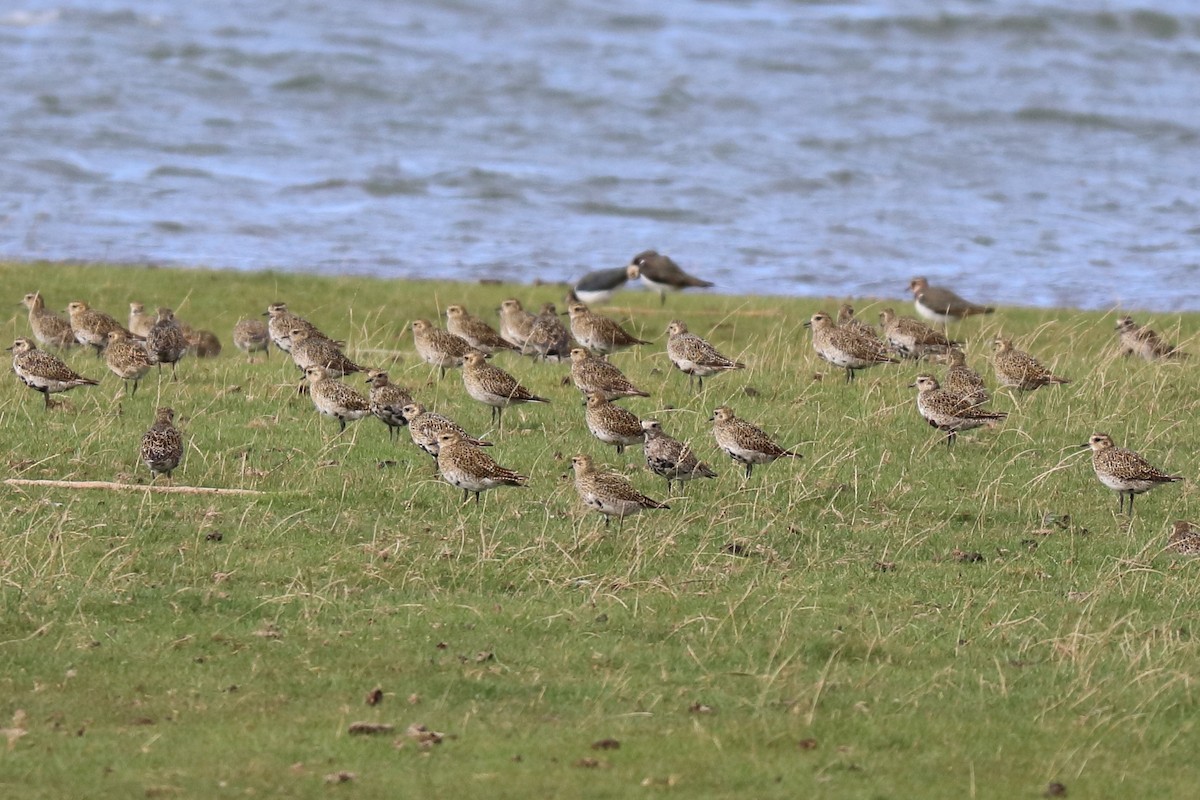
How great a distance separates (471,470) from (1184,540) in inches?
208

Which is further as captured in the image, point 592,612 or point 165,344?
point 165,344

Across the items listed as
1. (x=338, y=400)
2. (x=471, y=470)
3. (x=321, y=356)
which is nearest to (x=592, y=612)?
(x=471, y=470)

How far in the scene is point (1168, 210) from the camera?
4503 centimetres

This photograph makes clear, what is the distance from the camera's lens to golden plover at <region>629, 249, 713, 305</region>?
93.5 feet

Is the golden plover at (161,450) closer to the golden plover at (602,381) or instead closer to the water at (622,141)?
the golden plover at (602,381)

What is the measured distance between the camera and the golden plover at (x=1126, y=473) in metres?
14.0

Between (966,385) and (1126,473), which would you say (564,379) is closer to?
(966,385)

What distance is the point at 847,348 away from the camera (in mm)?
18719

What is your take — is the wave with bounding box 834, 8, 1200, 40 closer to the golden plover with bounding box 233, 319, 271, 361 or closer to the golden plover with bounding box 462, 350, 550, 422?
the golden plover with bounding box 233, 319, 271, 361

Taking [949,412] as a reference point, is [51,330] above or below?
below

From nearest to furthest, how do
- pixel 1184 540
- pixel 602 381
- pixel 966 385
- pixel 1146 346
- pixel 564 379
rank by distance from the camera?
pixel 1184 540
pixel 966 385
pixel 602 381
pixel 564 379
pixel 1146 346

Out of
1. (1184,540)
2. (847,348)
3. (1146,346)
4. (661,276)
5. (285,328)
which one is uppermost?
(1184,540)

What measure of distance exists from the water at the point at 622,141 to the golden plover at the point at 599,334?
13308mm

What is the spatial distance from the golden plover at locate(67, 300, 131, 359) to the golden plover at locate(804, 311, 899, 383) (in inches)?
302
